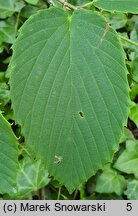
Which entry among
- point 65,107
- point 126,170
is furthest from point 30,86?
point 126,170

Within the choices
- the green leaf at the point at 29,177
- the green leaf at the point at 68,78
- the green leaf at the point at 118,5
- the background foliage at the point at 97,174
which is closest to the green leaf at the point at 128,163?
the background foliage at the point at 97,174

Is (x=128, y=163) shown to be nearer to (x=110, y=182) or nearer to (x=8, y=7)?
(x=110, y=182)

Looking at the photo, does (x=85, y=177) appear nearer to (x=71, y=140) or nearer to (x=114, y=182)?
(x=71, y=140)

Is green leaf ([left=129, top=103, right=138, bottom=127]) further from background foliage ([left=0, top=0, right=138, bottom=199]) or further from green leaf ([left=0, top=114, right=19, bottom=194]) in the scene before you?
green leaf ([left=0, top=114, right=19, bottom=194])

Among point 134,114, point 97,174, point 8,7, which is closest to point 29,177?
point 97,174

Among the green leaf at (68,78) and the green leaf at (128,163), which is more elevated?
the green leaf at (68,78)

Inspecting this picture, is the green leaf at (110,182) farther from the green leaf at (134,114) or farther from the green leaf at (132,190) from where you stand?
the green leaf at (134,114)
